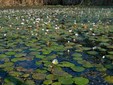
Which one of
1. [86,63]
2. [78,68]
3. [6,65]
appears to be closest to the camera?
[78,68]

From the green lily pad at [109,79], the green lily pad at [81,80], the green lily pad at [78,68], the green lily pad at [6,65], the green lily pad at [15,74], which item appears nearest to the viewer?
the green lily pad at [81,80]

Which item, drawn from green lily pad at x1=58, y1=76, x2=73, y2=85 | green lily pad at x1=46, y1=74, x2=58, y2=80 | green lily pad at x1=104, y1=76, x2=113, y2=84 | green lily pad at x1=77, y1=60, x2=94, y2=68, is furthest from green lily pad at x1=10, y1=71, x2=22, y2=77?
green lily pad at x1=104, y1=76, x2=113, y2=84

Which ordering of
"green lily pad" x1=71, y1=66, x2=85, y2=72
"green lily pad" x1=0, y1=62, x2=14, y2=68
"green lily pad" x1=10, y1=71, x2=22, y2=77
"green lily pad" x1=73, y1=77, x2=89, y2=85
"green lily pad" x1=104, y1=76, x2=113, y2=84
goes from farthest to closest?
1. "green lily pad" x1=0, y1=62, x2=14, y2=68
2. "green lily pad" x1=71, y1=66, x2=85, y2=72
3. "green lily pad" x1=10, y1=71, x2=22, y2=77
4. "green lily pad" x1=104, y1=76, x2=113, y2=84
5. "green lily pad" x1=73, y1=77, x2=89, y2=85

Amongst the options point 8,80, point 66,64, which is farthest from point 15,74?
point 66,64

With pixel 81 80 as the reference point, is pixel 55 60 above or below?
above

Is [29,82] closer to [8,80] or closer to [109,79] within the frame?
[8,80]

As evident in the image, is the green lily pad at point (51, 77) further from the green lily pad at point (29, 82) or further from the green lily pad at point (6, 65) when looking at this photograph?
the green lily pad at point (6, 65)

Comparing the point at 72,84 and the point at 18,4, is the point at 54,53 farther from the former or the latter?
the point at 18,4

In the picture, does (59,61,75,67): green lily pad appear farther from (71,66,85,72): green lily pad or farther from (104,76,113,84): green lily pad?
(104,76,113,84): green lily pad

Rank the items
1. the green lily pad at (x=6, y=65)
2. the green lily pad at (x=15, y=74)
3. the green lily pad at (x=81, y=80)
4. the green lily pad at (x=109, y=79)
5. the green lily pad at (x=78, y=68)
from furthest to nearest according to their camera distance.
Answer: the green lily pad at (x=6, y=65)
the green lily pad at (x=78, y=68)
the green lily pad at (x=15, y=74)
the green lily pad at (x=109, y=79)
the green lily pad at (x=81, y=80)

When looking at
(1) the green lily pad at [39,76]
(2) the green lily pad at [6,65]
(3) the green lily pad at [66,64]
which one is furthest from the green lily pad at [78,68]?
(2) the green lily pad at [6,65]

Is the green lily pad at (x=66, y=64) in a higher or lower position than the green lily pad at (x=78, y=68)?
higher

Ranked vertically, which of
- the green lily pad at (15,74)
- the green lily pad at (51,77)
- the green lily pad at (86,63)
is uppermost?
the green lily pad at (15,74)

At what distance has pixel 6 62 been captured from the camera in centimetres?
518
